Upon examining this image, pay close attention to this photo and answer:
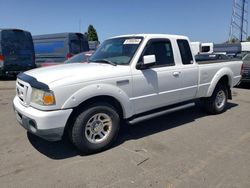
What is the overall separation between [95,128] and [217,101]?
360cm

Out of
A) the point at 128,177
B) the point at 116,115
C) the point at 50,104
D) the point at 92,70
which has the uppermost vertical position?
the point at 92,70

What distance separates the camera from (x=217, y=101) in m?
6.31

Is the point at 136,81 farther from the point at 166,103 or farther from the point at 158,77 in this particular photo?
the point at 166,103

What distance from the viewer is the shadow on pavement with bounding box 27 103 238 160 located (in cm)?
410

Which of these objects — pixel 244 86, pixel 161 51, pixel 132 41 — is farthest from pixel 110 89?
pixel 244 86

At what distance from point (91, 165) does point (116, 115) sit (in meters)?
0.93

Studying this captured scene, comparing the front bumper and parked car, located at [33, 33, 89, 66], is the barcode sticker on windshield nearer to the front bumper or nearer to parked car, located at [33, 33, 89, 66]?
the front bumper

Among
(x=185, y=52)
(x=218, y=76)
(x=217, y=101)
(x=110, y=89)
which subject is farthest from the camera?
(x=217, y=101)

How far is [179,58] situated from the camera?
5.13 metres

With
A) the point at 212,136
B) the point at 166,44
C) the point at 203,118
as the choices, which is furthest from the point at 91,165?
the point at 203,118

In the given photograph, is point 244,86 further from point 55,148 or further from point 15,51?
point 15,51

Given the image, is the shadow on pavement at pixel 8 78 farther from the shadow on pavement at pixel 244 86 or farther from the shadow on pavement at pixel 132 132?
the shadow on pavement at pixel 244 86

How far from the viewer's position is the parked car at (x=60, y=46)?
42.6 feet

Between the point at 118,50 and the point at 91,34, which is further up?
the point at 91,34
